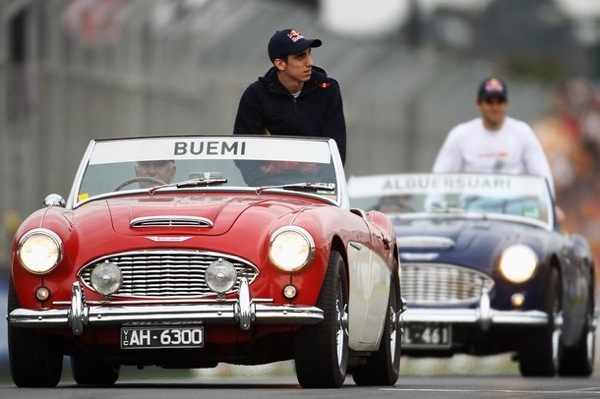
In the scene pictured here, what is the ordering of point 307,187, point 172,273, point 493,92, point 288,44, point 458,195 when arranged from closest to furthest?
point 172,273 < point 307,187 < point 288,44 < point 458,195 < point 493,92

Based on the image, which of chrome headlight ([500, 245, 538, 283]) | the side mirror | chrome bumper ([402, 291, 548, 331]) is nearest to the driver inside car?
the side mirror

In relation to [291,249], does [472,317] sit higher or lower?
lower

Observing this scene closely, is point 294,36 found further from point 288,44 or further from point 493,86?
point 493,86

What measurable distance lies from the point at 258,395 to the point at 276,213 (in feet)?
3.42

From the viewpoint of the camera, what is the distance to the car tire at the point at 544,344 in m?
15.7

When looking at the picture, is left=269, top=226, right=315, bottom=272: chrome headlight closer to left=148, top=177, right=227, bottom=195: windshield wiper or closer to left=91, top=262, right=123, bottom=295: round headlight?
left=91, top=262, right=123, bottom=295: round headlight

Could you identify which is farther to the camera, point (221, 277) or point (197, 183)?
point (197, 183)

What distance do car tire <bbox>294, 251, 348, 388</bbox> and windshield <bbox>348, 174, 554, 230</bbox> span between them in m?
5.38

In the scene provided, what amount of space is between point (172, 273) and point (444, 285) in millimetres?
4920

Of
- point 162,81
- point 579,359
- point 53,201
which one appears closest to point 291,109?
point 53,201

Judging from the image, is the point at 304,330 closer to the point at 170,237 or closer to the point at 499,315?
the point at 170,237

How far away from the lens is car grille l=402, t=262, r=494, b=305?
51.0ft

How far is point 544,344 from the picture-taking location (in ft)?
51.6

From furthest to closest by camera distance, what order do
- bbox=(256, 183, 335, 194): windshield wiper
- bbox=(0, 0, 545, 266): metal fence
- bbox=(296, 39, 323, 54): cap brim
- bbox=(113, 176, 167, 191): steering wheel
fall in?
bbox=(0, 0, 545, 266): metal fence
bbox=(296, 39, 323, 54): cap brim
bbox=(113, 176, 167, 191): steering wheel
bbox=(256, 183, 335, 194): windshield wiper
